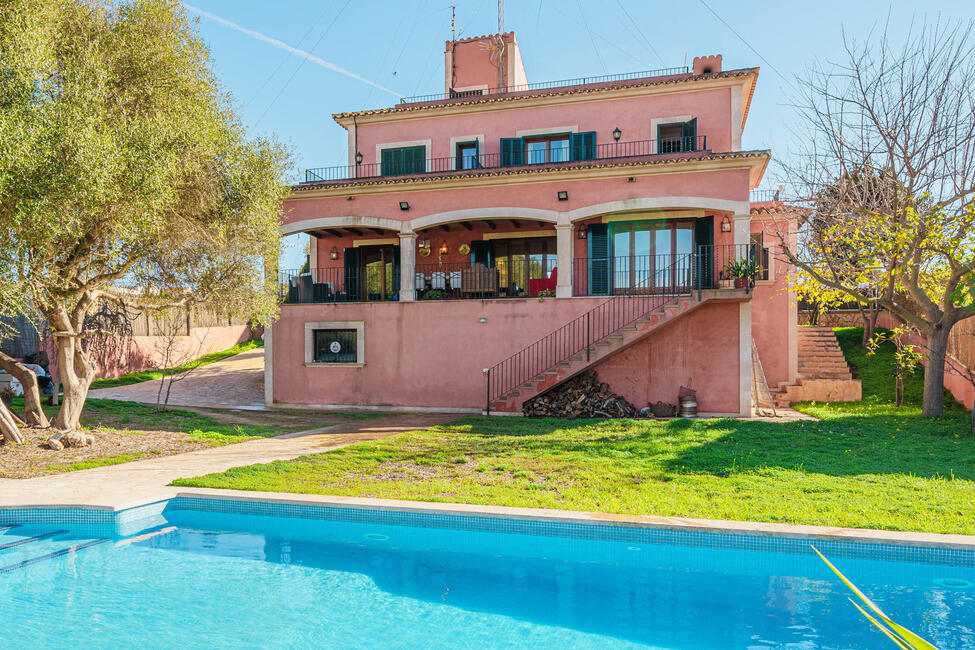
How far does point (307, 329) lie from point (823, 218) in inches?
489

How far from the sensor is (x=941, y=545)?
15.7 ft

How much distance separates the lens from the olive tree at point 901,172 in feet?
37.4

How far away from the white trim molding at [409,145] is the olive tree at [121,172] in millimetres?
7232

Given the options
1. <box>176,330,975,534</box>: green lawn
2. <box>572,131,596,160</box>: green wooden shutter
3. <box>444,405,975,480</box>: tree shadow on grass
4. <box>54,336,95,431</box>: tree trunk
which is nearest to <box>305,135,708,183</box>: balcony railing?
<box>572,131,596,160</box>: green wooden shutter

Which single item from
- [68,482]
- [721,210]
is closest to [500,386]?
[721,210]

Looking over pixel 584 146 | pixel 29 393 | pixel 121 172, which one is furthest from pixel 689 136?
pixel 29 393

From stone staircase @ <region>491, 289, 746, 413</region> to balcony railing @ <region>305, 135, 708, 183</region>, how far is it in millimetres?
4221

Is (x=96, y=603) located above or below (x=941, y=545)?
below

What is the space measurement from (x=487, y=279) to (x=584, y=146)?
475cm

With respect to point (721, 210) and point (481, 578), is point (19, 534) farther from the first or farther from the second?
point (721, 210)

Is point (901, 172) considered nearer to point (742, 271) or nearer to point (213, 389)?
point (742, 271)

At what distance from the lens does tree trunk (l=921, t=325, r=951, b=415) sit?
12.2 meters

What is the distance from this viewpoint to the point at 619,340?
13672 millimetres

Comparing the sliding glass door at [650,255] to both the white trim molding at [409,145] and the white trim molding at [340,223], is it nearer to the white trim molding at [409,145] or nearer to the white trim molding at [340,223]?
the white trim molding at [340,223]
